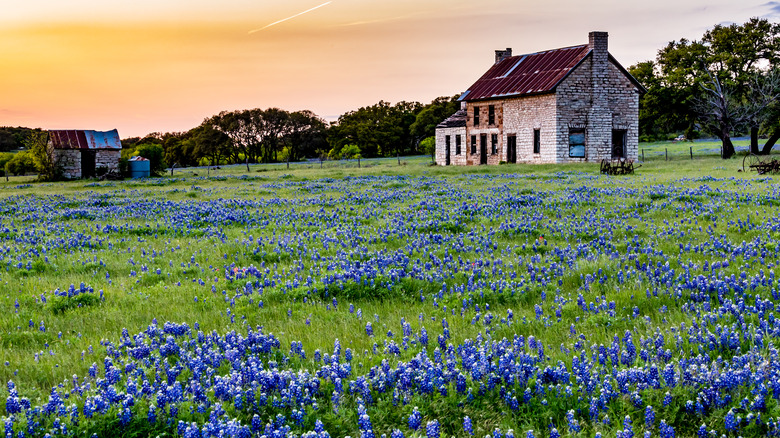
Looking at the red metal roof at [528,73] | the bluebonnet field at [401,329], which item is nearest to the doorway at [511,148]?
the red metal roof at [528,73]

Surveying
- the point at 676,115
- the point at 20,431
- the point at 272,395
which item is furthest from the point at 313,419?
the point at 676,115

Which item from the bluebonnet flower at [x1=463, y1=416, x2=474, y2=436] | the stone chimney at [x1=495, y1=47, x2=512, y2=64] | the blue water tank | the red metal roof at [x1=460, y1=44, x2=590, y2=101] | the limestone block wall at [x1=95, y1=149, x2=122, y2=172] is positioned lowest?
the bluebonnet flower at [x1=463, y1=416, x2=474, y2=436]

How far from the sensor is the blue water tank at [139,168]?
46.4m

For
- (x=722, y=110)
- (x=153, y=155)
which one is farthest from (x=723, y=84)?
(x=153, y=155)

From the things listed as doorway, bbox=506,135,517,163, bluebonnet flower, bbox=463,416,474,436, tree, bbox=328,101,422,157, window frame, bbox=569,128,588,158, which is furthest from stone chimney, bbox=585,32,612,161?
tree, bbox=328,101,422,157

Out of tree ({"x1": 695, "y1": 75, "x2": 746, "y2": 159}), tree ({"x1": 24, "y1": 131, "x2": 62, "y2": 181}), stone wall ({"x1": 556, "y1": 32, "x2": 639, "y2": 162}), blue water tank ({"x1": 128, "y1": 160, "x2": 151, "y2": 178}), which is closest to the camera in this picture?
tree ({"x1": 24, "y1": 131, "x2": 62, "y2": 181})

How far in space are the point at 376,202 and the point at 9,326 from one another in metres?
12.0

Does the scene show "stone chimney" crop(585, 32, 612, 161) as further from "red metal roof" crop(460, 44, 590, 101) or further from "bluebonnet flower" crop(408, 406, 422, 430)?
"bluebonnet flower" crop(408, 406, 422, 430)

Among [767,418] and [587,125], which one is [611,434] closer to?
[767,418]

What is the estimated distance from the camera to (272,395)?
3.73m

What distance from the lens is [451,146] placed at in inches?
2356

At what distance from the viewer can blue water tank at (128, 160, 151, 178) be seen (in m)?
46.4

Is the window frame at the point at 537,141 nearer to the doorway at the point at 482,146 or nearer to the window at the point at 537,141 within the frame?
the window at the point at 537,141

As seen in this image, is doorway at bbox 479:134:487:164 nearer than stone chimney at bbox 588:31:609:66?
No
